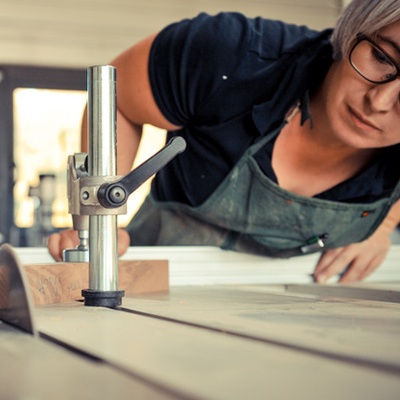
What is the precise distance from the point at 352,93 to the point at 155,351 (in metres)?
0.94

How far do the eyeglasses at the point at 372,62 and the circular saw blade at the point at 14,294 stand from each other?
83 centimetres

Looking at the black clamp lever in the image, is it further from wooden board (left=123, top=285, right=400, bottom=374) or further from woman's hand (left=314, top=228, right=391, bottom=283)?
woman's hand (left=314, top=228, right=391, bottom=283)

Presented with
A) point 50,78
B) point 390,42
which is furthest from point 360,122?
point 50,78

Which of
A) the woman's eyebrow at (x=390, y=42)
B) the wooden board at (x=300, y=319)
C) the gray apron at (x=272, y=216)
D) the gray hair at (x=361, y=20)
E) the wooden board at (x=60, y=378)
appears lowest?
the wooden board at (x=300, y=319)

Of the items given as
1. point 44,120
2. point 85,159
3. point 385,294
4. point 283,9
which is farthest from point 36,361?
point 283,9

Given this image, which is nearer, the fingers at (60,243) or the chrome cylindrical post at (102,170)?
the chrome cylindrical post at (102,170)

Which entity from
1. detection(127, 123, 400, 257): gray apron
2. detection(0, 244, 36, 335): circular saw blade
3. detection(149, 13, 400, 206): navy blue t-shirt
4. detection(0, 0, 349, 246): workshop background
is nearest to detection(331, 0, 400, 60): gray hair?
detection(149, 13, 400, 206): navy blue t-shirt

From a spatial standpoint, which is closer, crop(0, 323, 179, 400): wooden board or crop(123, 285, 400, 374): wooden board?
crop(0, 323, 179, 400): wooden board

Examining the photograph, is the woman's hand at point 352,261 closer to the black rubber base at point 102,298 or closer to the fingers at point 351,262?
the fingers at point 351,262

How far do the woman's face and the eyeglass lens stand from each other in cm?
1

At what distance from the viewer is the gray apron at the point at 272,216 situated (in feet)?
5.24

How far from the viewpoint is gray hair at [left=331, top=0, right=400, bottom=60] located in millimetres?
1286

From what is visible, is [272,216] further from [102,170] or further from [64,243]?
[102,170]

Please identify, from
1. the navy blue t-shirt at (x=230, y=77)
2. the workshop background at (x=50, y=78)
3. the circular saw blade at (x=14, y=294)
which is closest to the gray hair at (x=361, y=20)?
the navy blue t-shirt at (x=230, y=77)
